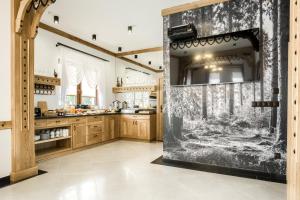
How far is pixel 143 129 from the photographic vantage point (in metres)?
5.64

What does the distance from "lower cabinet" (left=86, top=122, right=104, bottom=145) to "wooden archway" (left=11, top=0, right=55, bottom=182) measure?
181 cm

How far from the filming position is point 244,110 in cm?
308

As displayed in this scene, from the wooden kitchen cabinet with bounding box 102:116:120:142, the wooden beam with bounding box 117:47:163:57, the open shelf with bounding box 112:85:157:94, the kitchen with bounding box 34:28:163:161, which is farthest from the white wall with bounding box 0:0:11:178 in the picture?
the wooden beam with bounding box 117:47:163:57

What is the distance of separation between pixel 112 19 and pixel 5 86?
8.51 feet

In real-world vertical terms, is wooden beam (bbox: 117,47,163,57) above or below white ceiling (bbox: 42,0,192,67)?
below

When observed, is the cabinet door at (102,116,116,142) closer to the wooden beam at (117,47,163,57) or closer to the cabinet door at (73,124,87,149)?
the cabinet door at (73,124,87,149)

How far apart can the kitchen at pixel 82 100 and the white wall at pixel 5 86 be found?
Result: 3.05 ft

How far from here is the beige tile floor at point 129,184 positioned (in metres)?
2.36

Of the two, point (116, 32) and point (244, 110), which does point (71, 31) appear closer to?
point (116, 32)

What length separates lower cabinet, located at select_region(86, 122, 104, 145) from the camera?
4859 millimetres

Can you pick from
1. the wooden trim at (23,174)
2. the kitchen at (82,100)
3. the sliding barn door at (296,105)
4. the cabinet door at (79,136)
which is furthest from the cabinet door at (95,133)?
the sliding barn door at (296,105)

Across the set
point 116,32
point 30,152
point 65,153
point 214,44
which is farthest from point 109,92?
point 214,44

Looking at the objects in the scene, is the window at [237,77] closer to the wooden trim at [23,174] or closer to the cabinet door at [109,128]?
the wooden trim at [23,174]

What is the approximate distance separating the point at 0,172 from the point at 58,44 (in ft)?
10.9
